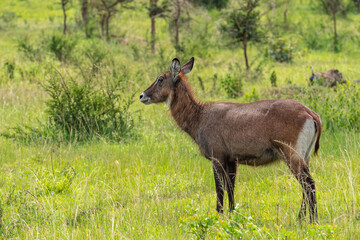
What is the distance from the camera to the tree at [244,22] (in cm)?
1254

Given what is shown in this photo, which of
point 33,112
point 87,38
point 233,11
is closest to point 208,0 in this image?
point 87,38

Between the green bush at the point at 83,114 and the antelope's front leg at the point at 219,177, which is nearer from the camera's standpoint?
the antelope's front leg at the point at 219,177

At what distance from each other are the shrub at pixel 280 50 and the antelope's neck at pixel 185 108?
10.4m

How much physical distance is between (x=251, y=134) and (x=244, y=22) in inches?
356

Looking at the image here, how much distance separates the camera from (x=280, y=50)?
48.8 ft

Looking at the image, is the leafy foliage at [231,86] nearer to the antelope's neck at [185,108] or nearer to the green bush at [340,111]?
the green bush at [340,111]

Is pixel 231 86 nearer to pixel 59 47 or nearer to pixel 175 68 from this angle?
pixel 175 68

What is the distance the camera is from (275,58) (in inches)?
591

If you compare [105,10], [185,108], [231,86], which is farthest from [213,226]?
[105,10]

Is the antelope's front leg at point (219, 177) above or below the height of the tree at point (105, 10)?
below

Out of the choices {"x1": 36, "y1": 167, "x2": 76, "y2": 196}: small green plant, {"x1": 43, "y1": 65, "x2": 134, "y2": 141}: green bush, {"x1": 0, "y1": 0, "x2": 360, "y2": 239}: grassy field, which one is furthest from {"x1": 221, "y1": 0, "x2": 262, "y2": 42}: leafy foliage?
{"x1": 36, "y1": 167, "x2": 76, "y2": 196}: small green plant

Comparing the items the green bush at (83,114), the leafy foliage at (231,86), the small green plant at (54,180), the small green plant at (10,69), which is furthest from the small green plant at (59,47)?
the small green plant at (54,180)

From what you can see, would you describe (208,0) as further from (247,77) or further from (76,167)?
(76,167)

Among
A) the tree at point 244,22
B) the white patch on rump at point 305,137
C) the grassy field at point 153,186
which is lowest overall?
the grassy field at point 153,186
